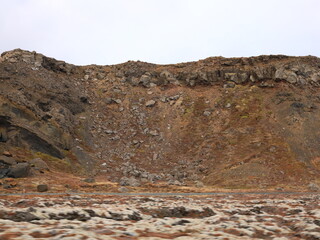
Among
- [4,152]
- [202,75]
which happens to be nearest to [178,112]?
[202,75]

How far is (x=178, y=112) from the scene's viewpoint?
264 feet

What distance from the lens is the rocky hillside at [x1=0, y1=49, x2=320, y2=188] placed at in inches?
2293

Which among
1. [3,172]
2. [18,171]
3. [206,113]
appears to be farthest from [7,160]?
[206,113]

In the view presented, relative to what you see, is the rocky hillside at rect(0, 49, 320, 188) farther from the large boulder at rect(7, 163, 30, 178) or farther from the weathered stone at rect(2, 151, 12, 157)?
the large boulder at rect(7, 163, 30, 178)

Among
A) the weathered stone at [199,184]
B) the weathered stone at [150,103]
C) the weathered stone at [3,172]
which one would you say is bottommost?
the weathered stone at [199,184]

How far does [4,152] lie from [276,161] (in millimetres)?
50097

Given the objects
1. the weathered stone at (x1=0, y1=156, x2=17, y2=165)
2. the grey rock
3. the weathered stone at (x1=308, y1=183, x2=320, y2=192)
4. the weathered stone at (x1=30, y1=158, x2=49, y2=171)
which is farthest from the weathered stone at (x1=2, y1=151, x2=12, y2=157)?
the weathered stone at (x1=308, y1=183, x2=320, y2=192)

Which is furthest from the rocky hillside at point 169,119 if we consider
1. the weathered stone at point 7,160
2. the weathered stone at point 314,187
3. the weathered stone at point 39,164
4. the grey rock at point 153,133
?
the weathered stone at point 314,187

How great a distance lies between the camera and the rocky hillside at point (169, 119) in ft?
191

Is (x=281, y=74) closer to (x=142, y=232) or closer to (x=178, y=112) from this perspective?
(x=178, y=112)

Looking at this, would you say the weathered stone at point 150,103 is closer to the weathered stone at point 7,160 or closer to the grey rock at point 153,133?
the grey rock at point 153,133

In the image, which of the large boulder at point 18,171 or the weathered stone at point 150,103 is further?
the weathered stone at point 150,103

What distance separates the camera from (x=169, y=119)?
259 feet

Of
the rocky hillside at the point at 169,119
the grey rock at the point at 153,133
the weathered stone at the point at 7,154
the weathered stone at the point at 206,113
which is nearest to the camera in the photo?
the weathered stone at the point at 7,154
